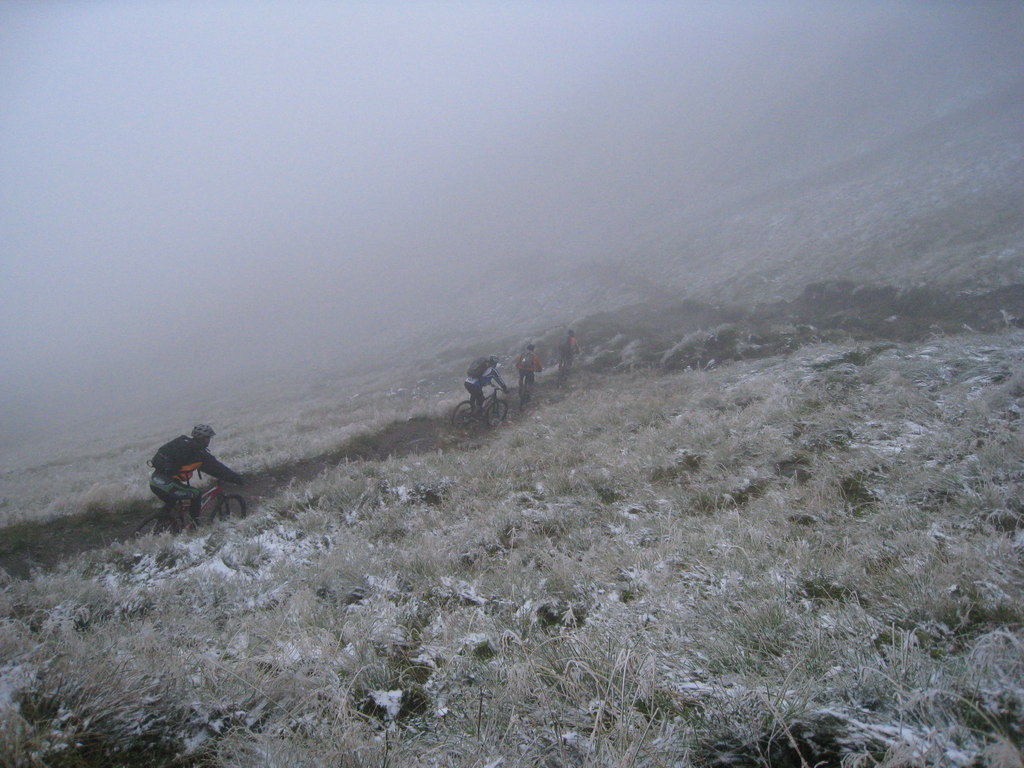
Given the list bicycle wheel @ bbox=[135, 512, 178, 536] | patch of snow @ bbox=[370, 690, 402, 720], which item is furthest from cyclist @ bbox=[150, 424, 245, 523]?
patch of snow @ bbox=[370, 690, 402, 720]

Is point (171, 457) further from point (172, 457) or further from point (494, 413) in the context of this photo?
point (494, 413)

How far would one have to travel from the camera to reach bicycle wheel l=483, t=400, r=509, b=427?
13.9 meters

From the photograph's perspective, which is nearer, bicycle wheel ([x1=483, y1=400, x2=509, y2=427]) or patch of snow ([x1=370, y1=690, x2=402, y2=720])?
patch of snow ([x1=370, y1=690, x2=402, y2=720])

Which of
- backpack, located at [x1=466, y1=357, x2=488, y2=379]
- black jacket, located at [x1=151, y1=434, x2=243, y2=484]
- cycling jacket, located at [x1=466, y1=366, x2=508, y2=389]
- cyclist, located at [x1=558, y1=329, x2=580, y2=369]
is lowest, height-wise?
cyclist, located at [x1=558, y1=329, x2=580, y2=369]

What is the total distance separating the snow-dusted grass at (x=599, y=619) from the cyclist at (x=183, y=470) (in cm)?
134

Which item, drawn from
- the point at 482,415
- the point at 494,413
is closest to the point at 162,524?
the point at 482,415

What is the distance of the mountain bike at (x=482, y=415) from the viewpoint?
13938mm

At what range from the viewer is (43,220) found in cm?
16662

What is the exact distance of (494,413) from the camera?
47.0 feet

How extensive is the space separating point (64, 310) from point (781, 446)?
132 m

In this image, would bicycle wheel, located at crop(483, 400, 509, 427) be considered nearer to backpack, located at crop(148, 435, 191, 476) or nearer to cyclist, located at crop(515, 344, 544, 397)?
cyclist, located at crop(515, 344, 544, 397)

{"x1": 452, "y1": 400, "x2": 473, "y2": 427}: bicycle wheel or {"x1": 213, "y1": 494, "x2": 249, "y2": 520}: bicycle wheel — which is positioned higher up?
{"x1": 213, "y1": 494, "x2": 249, "y2": 520}: bicycle wheel

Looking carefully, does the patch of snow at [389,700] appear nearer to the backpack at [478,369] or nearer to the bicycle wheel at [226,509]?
the bicycle wheel at [226,509]

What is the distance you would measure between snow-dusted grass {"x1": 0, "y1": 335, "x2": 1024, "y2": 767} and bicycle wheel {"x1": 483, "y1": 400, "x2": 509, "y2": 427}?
6.10 meters
